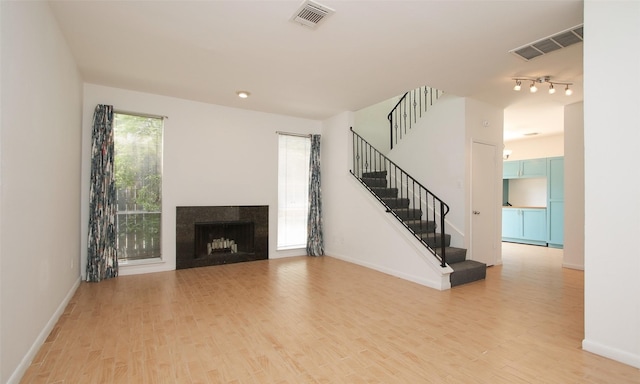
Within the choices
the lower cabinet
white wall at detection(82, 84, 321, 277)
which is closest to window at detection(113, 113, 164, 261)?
white wall at detection(82, 84, 321, 277)

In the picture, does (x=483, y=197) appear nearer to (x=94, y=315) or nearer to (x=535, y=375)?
(x=535, y=375)

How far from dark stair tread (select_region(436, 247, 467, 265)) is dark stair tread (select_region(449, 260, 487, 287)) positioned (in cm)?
8

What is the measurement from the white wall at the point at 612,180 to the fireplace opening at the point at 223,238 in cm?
512

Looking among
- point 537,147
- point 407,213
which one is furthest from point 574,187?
point 537,147

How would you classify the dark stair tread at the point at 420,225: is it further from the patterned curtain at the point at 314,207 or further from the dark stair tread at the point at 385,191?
the patterned curtain at the point at 314,207

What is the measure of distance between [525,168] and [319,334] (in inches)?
341

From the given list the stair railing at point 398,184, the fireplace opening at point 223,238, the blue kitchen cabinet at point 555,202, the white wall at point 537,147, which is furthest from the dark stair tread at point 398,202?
the white wall at point 537,147

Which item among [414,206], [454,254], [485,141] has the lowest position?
[454,254]

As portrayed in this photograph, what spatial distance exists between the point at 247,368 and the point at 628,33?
3.88 metres

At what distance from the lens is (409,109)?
7.00 m

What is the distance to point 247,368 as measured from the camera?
228 cm

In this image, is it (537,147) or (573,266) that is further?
(537,147)

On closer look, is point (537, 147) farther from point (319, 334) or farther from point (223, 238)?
point (319, 334)

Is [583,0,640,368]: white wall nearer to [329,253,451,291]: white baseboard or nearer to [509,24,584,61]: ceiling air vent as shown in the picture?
[509,24,584,61]: ceiling air vent
